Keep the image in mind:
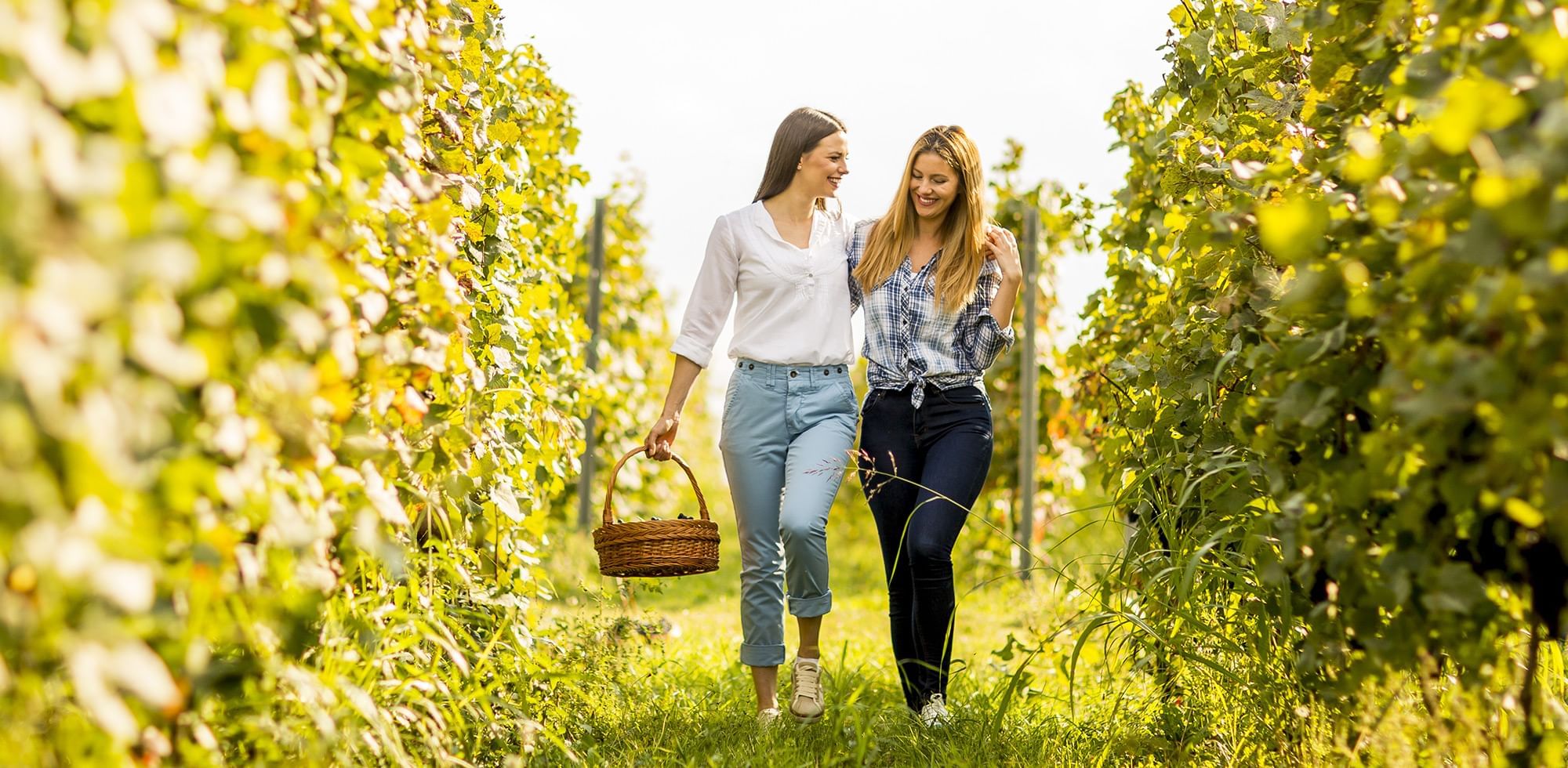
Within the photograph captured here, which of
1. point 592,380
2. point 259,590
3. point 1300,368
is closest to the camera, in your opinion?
point 259,590

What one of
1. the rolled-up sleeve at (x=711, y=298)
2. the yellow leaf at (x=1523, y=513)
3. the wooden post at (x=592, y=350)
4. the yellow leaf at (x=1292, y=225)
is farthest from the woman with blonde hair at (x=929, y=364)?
the wooden post at (x=592, y=350)

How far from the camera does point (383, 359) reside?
6.19 ft

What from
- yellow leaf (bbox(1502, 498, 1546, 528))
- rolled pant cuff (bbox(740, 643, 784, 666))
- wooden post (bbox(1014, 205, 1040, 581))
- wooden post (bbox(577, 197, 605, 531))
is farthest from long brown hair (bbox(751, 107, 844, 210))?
wooden post (bbox(577, 197, 605, 531))

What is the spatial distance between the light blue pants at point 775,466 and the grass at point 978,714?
26 centimetres

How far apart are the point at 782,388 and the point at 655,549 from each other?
1.79 ft

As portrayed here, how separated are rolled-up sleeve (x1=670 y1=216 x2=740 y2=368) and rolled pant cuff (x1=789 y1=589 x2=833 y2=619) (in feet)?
2.26

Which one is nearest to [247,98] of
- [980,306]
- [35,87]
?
[35,87]

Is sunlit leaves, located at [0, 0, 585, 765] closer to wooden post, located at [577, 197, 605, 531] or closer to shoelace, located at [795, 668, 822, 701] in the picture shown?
shoelace, located at [795, 668, 822, 701]

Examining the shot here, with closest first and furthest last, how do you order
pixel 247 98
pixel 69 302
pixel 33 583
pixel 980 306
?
pixel 69 302 → pixel 33 583 → pixel 247 98 → pixel 980 306

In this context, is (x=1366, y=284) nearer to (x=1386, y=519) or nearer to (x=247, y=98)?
(x=1386, y=519)

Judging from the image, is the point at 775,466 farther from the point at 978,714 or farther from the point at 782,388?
the point at 978,714

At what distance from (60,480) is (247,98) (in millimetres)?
509

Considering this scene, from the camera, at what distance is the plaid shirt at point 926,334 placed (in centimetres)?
338

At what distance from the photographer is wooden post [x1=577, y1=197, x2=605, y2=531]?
Result: 22.2 feet
